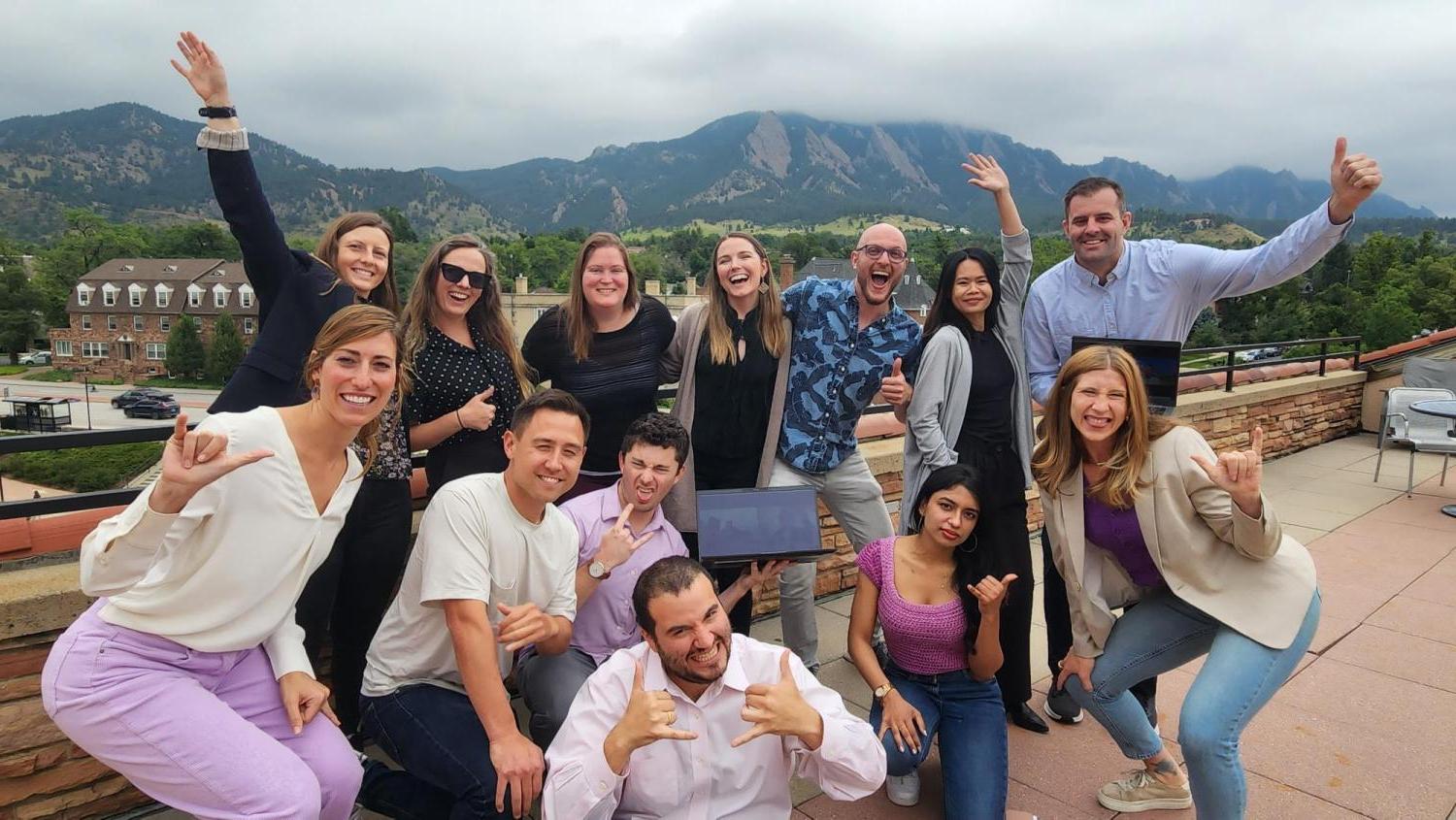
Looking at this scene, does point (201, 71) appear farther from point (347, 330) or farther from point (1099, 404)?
point (1099, 404)

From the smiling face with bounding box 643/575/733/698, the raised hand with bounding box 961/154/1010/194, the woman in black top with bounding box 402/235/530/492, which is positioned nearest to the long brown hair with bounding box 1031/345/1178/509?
the raised hand with bounding box 961/154/1010/194

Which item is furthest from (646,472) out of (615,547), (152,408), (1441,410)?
(152,408)

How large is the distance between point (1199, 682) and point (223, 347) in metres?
88.5

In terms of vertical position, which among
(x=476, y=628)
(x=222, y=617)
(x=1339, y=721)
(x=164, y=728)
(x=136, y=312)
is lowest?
(x=1339, y=721)

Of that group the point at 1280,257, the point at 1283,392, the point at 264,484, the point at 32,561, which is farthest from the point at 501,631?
the point at 1283,392

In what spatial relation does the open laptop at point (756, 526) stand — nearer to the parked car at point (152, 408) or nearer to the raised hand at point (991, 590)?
the raised hand at point (991, 590)

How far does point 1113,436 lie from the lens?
2439 millimetres

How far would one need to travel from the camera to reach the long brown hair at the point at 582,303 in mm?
2979

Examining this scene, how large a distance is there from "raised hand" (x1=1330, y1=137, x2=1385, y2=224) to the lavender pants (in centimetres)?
344

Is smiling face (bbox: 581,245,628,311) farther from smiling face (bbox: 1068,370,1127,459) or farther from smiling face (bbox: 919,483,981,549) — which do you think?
smiling face (bbox: 1068,370,1127,459)

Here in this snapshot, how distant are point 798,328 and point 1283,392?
7297 millimetres

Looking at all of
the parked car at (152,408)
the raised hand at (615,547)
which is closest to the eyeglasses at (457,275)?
the raised hand at (615,547)

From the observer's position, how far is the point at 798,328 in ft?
10.4

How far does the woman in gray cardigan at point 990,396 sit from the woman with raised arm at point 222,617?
6.49ft
